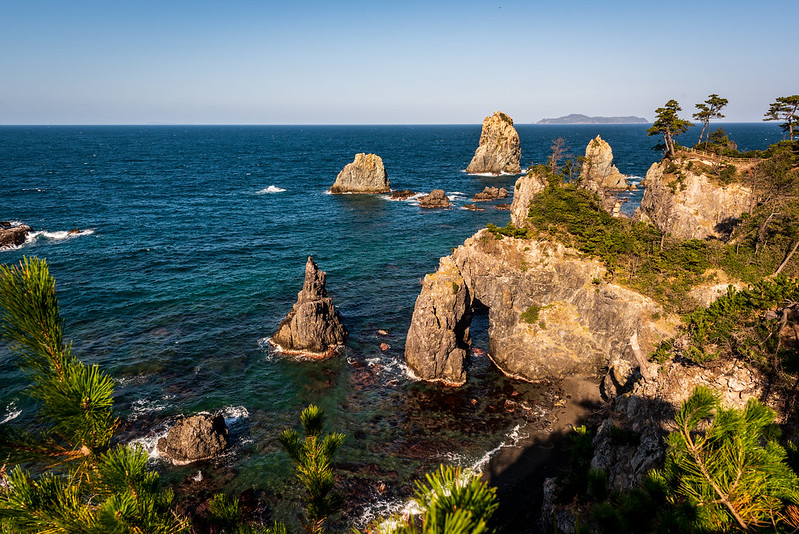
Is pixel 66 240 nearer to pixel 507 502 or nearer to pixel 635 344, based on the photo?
pixel 507 502

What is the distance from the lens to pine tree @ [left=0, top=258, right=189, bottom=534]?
6062 millimetres

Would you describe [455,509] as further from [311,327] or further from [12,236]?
[12,236]

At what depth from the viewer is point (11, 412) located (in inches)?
1266

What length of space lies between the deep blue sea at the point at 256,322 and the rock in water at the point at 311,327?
5.74ft

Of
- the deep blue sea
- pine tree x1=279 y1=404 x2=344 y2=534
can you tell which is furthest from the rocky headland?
pine tree x1=279 y1=404 x2=344 y2=534

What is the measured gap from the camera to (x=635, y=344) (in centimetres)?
3192

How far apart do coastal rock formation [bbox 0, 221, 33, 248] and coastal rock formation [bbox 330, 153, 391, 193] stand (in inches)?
2720

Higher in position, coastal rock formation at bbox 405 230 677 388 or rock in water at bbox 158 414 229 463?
coastal rock formation at bbox 405 230 677 388

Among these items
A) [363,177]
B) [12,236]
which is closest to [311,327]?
[12,236]

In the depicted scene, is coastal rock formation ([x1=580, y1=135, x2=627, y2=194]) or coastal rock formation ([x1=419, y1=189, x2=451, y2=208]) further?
coastal rock formation ([x1=580, y1=135, x2=627, y2=194])

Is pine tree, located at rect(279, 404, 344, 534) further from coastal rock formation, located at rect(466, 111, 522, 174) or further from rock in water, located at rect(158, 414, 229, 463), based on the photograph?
coastal rock formation, located at rect(466, 111, 522, 174)

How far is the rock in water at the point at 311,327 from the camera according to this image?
41.1m

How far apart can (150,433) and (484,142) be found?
14054cm

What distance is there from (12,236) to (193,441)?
6601cm
